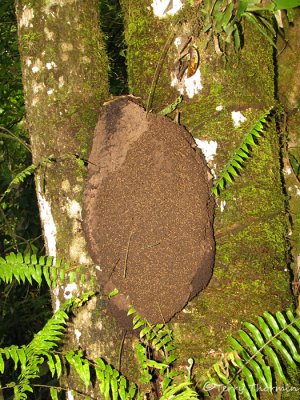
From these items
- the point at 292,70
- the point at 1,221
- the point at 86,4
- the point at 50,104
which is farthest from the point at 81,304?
the point at 1,221

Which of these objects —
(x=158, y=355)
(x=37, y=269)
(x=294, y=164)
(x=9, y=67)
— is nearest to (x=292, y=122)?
(x=294, y=164)

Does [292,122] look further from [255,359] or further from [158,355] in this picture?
[158,355]

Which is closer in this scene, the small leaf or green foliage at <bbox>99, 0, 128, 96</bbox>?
the small leaf

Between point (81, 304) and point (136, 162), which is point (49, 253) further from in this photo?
point (136, 162)

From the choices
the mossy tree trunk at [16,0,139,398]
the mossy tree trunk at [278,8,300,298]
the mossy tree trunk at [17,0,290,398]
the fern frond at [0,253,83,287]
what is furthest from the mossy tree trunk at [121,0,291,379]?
the fern frond at [0,253,83,287]

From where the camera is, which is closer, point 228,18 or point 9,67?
point 228,18

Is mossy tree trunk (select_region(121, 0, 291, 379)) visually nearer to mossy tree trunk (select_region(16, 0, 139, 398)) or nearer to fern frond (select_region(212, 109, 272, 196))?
fern frond (select_region(212, 109, 272, 196))

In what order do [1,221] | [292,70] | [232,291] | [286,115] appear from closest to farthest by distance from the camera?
[232,291], [286,115], [292,70], [1,221]
